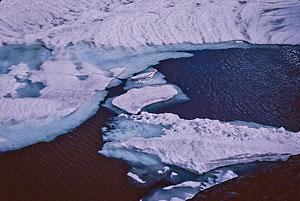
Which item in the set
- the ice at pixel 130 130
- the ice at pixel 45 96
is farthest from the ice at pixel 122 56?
the ice at pixel 130 130

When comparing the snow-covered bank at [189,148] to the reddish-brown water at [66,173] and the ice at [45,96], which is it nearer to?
the reddish-brown water at [66,173]

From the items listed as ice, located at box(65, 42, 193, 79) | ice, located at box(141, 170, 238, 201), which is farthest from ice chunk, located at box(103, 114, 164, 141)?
ice, located at box(65, 42, 193, 79)

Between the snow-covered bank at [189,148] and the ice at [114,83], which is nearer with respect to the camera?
the snow-covered bank at [189,148]

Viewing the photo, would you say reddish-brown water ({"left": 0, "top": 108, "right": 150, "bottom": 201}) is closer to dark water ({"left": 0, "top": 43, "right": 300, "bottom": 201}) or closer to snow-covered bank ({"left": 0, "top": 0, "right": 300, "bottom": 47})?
dark water ({"left": 0, "top": 43, "right": 300, "bottom": 201})

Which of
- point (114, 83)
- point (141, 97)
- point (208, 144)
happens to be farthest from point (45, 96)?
point (208, 144)

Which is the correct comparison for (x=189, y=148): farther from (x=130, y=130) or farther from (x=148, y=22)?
(x=148, y=22)

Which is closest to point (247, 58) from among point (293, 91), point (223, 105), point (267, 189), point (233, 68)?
point (233, 68)

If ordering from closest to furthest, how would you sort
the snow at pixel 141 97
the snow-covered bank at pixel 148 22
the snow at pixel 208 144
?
the snow at pixel 208 144 → the snow at pixel 141 97 → the snow-covered bank at pixel 148 22

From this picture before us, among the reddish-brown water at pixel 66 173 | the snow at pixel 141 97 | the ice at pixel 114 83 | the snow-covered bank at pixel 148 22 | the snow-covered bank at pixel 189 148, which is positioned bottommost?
the reddish-brown water at pixel 66 173

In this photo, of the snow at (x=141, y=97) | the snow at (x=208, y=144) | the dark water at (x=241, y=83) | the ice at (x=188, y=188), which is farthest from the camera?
the snow at (x=141, y=97)
